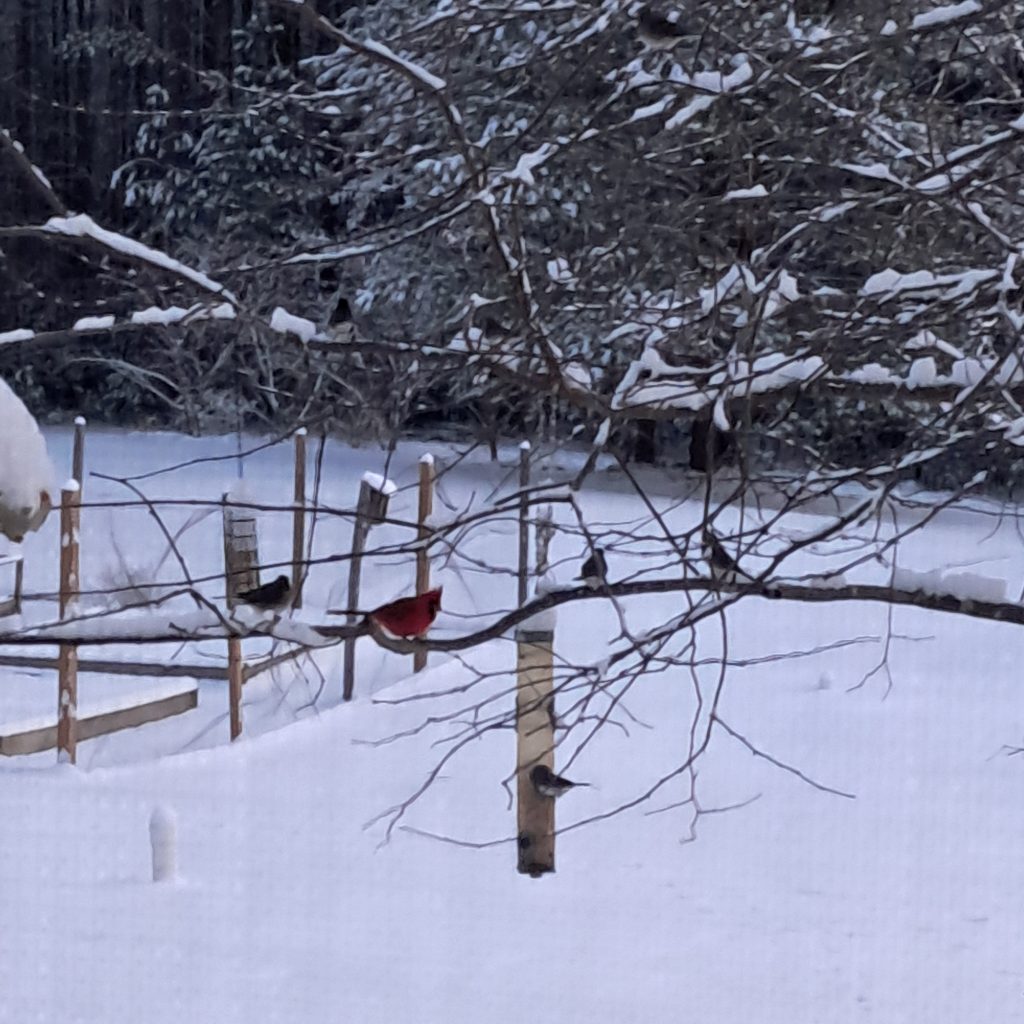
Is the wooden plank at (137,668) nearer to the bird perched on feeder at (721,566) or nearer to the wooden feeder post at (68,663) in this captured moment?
the wooden feeder post at (68,663)

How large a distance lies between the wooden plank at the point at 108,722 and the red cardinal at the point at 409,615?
4098 mm

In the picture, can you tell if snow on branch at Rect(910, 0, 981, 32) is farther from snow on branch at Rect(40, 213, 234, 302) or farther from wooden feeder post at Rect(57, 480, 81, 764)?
wooden feeder post at Rect(57, 480, 81, 764)

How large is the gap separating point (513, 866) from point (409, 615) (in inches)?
96.6

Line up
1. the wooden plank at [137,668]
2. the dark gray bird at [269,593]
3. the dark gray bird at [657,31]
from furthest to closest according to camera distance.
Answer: the wooden plank at [137,668] < the dark gray bird at [269,593] < the dark gray bird at [657,31]

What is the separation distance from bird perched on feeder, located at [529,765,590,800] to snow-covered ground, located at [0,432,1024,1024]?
34 centimetres

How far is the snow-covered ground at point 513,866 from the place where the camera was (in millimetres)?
4031

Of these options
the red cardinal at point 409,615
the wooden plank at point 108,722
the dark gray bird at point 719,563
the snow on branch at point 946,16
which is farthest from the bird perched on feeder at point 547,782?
the wooden plank at point 108,722

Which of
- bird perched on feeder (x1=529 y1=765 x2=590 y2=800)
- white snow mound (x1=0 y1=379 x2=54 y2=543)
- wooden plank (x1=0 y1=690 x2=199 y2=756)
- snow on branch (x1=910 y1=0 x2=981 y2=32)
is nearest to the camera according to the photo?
white snow mound (x1=0 y1=379 x2=54 y2=543)

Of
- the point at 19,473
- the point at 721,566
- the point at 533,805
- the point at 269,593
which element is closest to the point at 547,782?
the point at 533,805

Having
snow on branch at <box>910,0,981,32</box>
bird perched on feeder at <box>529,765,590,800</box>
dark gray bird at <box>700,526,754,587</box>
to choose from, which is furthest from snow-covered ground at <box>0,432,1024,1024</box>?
snow on branch at <box>910,0,981,32</box>

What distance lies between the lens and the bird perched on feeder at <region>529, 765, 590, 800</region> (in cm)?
387

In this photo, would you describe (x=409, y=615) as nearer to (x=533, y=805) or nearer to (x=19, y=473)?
(x=19, y=473)

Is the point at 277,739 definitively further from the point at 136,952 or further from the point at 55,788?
the point at 136,952

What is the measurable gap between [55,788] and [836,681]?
375 centimetres
